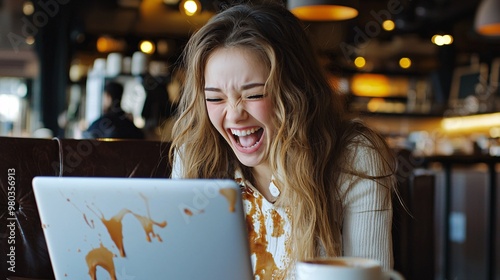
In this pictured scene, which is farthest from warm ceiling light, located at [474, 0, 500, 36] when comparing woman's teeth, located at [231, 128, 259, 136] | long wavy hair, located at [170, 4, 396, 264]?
woman's teeth, located at [231, 128, 259, 136]

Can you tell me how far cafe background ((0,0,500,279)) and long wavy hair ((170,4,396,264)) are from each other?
8.79ft

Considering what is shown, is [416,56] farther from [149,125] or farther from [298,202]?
[298,202]

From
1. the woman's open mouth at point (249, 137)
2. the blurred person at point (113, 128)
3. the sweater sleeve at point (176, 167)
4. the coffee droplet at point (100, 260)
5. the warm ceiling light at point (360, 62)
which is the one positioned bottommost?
the coffee droplet at point (100, 260)

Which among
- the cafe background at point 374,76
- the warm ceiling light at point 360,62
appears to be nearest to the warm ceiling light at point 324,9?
the cafe background at point 374,76

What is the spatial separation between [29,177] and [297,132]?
776 millimetres

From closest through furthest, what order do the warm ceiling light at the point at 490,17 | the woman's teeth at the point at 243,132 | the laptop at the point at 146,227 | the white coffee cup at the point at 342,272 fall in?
1. the white coffee cup at the point at 342,272
2. the laptop at the point at 146,227
3. the woman's teeth at the point at 243,132
4. the warm ceiling light at the point at 490,17

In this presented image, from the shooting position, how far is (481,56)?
348 inches

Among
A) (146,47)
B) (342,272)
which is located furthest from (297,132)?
(146,47)

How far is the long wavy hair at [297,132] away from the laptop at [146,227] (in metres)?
0.54

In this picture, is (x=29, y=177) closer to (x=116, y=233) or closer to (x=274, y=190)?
(x=274, y=190)

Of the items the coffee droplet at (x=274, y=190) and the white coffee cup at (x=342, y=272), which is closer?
the white coffee cup at (x=342, y=272)

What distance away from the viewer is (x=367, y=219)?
4.61 feet

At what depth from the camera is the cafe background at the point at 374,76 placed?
5395 mm

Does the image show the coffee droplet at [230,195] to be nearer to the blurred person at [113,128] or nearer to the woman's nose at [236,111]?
the woman's nose at [236,111]
